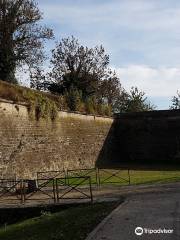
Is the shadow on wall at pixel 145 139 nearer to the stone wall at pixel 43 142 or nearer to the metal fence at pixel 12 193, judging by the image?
the stone wall at pixel 43 142

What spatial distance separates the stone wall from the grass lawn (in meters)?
7.31

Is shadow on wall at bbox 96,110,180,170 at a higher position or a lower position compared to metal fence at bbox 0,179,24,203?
higher

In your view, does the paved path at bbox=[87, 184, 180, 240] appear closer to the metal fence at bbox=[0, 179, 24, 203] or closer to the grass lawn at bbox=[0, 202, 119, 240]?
the grass lawn at bbox=[0, 202, 119, 240]

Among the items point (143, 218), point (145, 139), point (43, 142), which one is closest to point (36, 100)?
point (43, 142)

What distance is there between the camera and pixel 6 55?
34.2 meters

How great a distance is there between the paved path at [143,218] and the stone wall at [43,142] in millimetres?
7260

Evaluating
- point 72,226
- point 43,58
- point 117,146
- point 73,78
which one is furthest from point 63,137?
point 73,78

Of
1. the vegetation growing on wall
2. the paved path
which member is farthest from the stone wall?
A: the paved path

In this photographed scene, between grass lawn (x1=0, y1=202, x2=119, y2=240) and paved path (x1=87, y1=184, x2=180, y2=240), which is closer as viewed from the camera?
paved path (x1=87, y1=184, x2=180, y2=240)

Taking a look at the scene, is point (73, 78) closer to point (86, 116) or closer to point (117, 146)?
point (117, 146)

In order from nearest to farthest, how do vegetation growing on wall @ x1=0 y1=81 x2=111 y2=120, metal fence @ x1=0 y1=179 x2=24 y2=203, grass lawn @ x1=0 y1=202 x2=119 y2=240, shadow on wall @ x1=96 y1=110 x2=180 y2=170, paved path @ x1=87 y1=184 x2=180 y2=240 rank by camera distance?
paved path @ x1=87 y1=184 x2=180 y2=240
grass lawn @ x1=0 y1=202 x2=119 y2=240
metal fence @ x1=0 y1=179 x2=24 y2=203
vegetation growing on wall @ x1=0 y1=81 x2=111 y2=120
shadow on wall @ x1=96 y1=110 x2=180 y2=170

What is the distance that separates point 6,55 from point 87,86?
1337 cm

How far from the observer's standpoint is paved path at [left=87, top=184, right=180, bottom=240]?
391 inches

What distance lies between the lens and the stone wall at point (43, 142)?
2119cm
